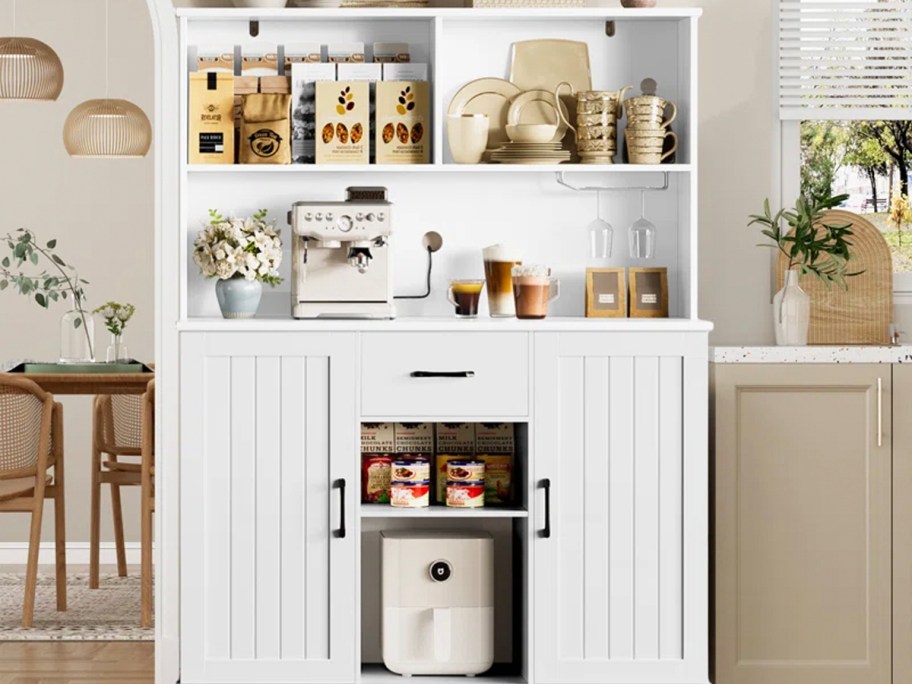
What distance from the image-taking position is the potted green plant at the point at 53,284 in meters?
5.54

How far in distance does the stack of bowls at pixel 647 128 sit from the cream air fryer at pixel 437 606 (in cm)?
118

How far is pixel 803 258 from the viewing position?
367cm

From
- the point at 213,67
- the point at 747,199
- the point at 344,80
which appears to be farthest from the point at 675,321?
the point at 213,67

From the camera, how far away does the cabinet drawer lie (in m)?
3.33

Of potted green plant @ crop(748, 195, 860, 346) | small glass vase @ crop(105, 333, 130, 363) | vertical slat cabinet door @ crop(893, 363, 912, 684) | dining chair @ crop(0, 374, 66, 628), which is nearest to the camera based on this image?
vertical slat cabinet door @ crop(893, 363, 912, 684)

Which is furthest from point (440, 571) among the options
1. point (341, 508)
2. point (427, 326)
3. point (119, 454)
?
point (119, 454)

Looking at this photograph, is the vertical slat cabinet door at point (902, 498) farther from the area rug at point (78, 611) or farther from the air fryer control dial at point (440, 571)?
the area rug at point (78, 611)

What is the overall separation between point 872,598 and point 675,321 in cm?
94

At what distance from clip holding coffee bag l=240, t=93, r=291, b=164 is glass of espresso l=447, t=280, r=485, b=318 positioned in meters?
0.61

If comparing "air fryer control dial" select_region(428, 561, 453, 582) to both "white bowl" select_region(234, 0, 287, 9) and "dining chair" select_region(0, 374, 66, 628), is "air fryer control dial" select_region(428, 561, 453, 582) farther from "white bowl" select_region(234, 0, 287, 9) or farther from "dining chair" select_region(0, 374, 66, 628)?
"dining chair" select_region(0, 374, 66, 628)

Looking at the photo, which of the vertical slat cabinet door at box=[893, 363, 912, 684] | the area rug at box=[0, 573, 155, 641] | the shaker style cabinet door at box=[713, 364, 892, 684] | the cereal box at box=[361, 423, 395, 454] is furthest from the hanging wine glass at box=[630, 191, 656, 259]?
the area rug at box=[0, 573, 155, 641]

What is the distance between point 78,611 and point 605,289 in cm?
261

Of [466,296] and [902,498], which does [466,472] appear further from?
[902,498]

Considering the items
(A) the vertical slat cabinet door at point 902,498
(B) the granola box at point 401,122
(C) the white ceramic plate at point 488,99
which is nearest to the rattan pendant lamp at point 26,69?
(B) the granola box at point 401,122
